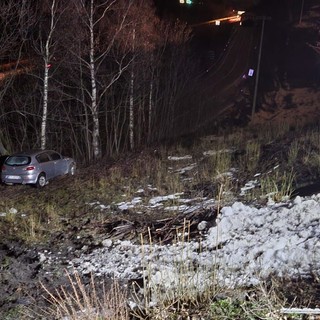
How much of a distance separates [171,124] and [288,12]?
1534cm

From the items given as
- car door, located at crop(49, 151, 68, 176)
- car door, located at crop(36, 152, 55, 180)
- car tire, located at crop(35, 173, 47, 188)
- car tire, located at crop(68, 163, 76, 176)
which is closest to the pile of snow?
car tire, located at crop(35, 173, 47, 188)

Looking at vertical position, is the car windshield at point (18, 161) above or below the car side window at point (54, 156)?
above

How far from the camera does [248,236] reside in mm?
8258

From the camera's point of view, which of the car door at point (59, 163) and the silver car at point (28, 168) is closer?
the silver car at point (28, 168)

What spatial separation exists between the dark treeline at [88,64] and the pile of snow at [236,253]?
14886 millimetres

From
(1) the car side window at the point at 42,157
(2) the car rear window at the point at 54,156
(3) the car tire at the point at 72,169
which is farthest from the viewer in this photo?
(3) the car tire at the point at 72,169

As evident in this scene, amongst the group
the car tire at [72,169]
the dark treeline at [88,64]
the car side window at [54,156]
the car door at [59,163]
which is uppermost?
the dark treeline at [88,64]

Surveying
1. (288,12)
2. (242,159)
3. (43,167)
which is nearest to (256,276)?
(242,159)

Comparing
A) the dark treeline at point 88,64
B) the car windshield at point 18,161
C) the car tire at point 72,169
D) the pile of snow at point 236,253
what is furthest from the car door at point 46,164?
the pile of snow at point 236,253

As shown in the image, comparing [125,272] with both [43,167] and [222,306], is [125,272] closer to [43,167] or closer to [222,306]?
[222,306]

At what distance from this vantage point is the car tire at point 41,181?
1760 cm

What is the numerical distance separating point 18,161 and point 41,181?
1.20 meters

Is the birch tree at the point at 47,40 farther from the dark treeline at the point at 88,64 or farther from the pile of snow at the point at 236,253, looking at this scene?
the pile of snow at the point at 236,253

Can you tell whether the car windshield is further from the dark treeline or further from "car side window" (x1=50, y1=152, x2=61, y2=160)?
the dark treeline
